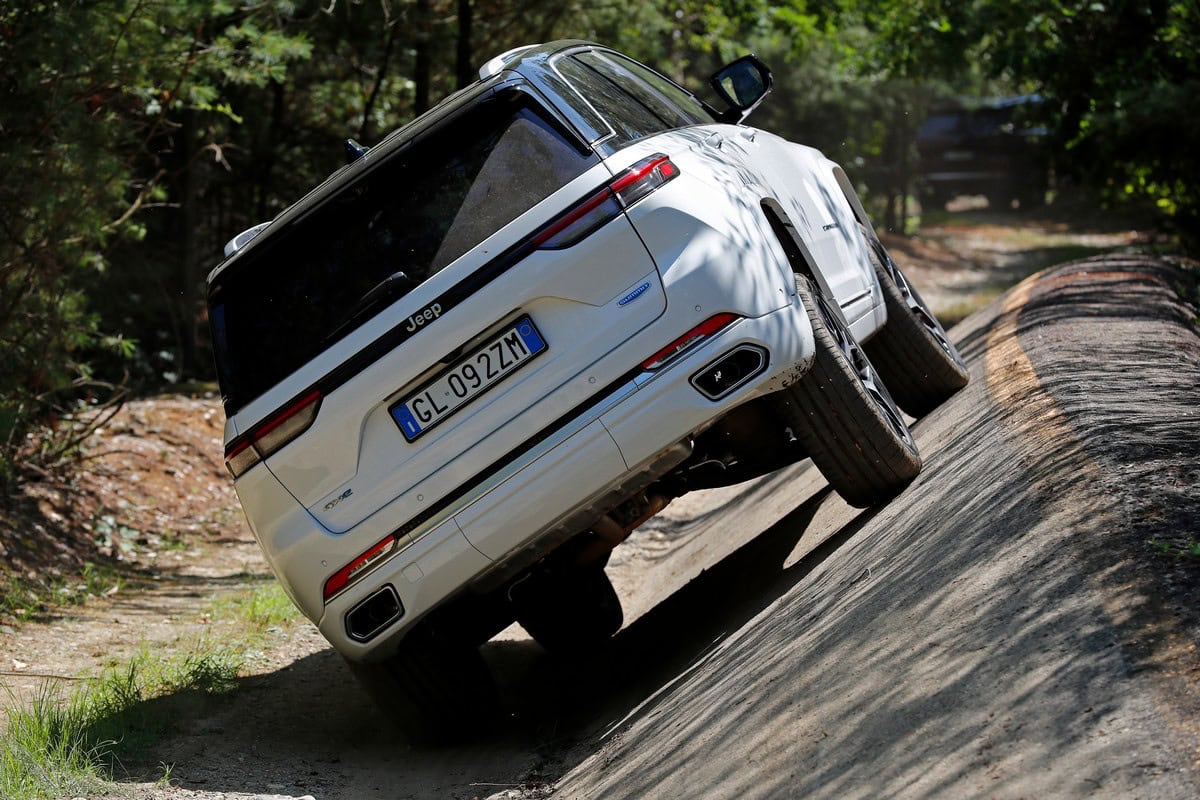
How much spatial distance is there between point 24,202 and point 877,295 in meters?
5.72

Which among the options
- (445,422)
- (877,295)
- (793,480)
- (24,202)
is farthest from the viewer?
(24,202)

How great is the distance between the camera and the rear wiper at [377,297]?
472 centimetres

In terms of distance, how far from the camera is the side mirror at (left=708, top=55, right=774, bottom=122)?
21.1ft

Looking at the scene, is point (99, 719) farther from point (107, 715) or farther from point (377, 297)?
point (377, 297)

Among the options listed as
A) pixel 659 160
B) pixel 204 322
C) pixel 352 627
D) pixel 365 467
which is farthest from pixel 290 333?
pixel 204 322

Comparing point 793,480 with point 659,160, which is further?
point 793,480

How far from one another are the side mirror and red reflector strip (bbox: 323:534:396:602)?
2.76 metres

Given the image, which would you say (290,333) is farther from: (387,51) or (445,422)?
(387,51)

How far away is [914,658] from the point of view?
3.73 meters

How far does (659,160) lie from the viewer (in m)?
4.83

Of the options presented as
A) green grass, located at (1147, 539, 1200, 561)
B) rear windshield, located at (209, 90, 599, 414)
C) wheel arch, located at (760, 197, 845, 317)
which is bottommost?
green grass, located at (1147, 539, 1200, 561)

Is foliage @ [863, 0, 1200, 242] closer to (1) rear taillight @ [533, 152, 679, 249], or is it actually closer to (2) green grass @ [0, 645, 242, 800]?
(1) rear taillight @ [533, 152, 679, 249]

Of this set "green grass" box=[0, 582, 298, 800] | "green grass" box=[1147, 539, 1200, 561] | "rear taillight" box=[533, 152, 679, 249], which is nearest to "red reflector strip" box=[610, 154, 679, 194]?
"rear taillight" box=[533, 152, 679, 249]

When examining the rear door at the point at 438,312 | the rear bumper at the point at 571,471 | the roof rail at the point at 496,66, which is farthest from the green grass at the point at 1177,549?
the roof rail at the point at 496,66
